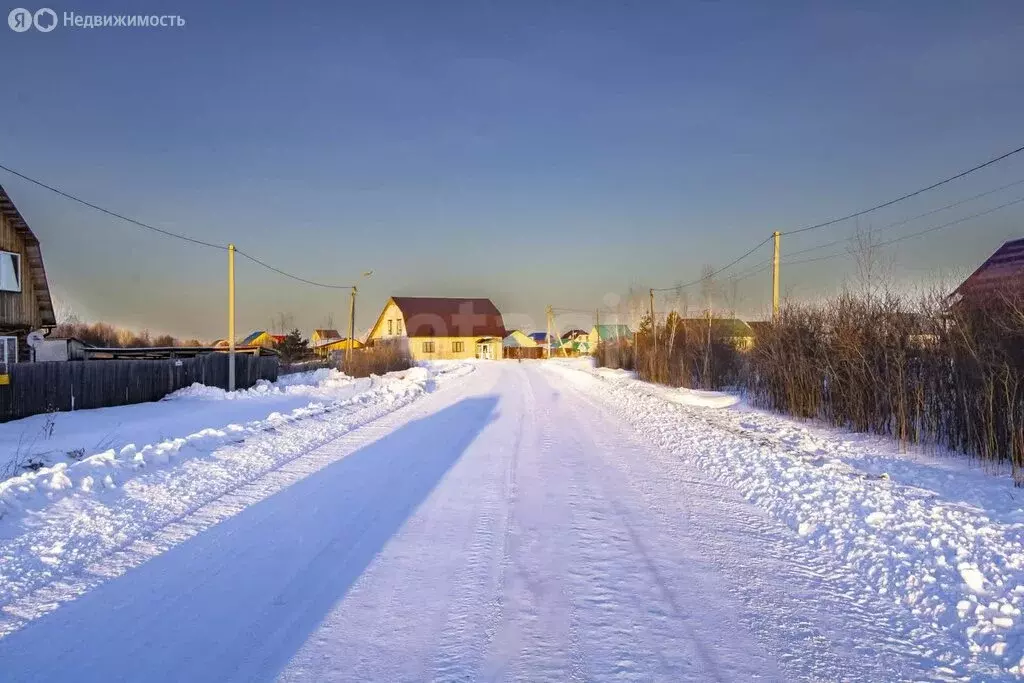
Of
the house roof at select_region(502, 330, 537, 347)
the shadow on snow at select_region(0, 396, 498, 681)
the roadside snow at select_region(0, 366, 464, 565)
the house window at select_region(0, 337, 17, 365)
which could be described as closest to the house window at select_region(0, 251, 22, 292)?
the house window at select_region(0, 337, 17, 365)

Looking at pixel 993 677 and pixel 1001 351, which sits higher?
pixel 1001 351

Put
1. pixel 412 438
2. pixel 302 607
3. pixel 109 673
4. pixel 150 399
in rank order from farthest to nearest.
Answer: pixel 150 399 < pixel 412 438 < pixel 302 607 < pixel 109 673

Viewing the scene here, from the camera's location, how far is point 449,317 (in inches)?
3236

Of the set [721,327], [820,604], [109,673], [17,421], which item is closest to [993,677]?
[820,604]

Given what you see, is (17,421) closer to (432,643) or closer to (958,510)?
(432,643)

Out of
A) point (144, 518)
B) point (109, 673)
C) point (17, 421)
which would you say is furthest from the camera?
point (17, 421)

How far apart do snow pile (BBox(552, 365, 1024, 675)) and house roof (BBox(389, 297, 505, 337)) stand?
6784 centimetres

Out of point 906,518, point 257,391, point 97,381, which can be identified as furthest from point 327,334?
point 906,518

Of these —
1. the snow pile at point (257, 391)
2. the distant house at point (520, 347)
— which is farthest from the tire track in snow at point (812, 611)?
the distant house at point (520, 347)

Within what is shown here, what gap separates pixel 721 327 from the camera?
27766 mm

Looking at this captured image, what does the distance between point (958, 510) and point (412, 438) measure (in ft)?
29.2

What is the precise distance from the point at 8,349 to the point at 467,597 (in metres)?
29.7

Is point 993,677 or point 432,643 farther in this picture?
point 432,643

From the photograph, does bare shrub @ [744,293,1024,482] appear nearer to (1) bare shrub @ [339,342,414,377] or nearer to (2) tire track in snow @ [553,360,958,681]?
(2) tire track in snow @ [553,360,958,681]
